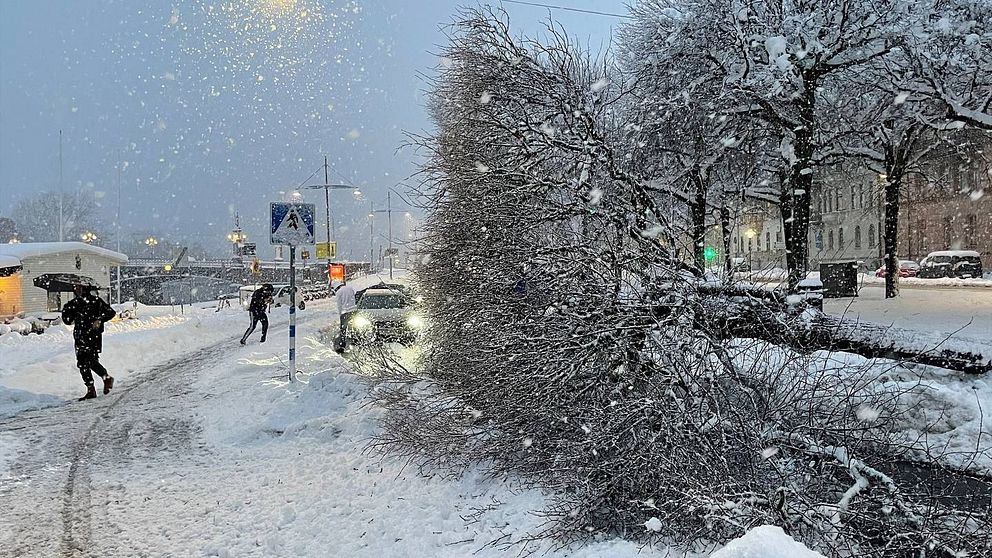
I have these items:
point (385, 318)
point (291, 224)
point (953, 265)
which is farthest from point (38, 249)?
A: point (953, 265)

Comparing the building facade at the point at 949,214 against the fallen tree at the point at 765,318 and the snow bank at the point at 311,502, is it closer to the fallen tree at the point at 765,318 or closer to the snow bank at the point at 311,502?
the fallen tree at the point at 765,318

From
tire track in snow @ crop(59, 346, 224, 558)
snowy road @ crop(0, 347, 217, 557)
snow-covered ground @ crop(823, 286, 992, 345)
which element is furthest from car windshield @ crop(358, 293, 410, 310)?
snow-covered ground @ crop(823, 286, 992, 345)

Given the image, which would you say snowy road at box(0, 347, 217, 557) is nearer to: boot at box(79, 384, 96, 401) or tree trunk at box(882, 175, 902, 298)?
boot at box(79, 384, 96, 401)

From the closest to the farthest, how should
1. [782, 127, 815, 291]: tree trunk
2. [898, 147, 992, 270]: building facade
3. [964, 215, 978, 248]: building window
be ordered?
[782, 127, 815, 291]: tree trunk → [898, 147, 992, 270]: building facade → [964, 215, 978, 248]: building window

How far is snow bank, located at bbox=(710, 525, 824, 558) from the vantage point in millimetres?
2564

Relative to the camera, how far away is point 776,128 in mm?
15844

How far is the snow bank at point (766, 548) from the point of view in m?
2.56

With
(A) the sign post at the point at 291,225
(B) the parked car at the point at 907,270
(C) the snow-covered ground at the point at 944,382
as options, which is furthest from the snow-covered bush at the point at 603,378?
(B) the parked car at the point at 907,270

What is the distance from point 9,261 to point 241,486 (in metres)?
28.0

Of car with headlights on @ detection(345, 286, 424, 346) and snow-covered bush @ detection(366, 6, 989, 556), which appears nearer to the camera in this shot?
snow-covered bush @ detection(366, 6, 989, 556)

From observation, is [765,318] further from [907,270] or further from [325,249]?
[907,270]

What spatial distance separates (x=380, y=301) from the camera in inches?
687

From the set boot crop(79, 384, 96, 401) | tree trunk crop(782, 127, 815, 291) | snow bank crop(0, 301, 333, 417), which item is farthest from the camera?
tree trunk crop(782, 127, 815, 291)

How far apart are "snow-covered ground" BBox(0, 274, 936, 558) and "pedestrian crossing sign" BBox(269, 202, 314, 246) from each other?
7.86 ft
